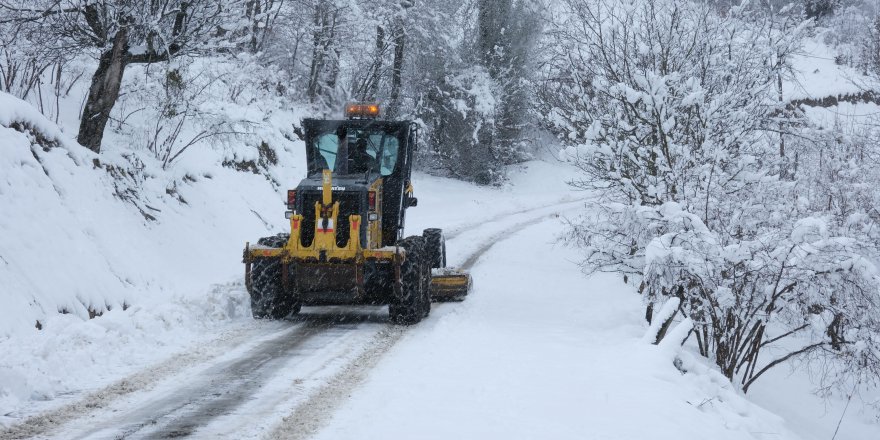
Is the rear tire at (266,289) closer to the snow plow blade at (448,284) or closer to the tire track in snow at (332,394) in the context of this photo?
the tire track in snow at (332,394)

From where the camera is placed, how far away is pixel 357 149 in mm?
10391

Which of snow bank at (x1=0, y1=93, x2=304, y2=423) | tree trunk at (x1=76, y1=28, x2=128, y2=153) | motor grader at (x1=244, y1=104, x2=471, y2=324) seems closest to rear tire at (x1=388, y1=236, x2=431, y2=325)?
motor grader at (x1=244, y1=104, x2=471, y2=324)

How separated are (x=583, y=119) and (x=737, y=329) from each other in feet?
13.1

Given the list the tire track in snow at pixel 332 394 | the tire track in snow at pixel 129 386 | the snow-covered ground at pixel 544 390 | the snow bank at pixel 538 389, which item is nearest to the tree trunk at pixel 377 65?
the snow-covered ground at pixel 544 390

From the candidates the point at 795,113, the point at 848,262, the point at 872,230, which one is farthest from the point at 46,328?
the point at 872,230

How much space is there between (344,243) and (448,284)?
239cm

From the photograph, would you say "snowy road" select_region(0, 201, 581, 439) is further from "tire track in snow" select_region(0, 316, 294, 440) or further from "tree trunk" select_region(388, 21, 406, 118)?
"tree trunk" select_region(388, 21, 406, 118)

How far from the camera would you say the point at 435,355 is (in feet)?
24.1

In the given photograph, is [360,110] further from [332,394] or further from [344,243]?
[332,394]

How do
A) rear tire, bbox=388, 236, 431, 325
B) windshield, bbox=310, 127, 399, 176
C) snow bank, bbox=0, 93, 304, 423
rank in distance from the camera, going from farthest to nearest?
windshield, bbox=310, 127, 399, 176 < rear tire, bbox=388, 236, 431, 325 < snow bank, bbox=0, 93, 304, 423

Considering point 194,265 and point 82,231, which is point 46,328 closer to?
point 82,231

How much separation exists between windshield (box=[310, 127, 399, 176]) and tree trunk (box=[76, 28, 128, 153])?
330cm

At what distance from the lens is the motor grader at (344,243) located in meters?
8.78

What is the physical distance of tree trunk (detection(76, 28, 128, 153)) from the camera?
1083 centimetres
